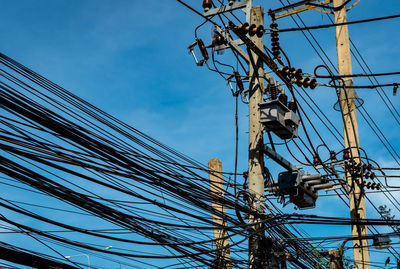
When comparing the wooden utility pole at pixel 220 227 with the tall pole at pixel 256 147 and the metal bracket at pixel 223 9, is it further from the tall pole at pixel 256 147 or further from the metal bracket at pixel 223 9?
the metal bracket at pixel 223 9

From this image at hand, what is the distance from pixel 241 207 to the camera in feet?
32.5

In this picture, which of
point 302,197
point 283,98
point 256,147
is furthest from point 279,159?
point 283,98

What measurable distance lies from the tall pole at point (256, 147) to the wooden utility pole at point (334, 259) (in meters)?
2.46

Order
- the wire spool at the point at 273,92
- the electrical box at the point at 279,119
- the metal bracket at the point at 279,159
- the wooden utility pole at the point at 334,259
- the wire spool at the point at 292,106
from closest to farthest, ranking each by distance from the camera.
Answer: the electrical box at the point at 279,119 → the metal bracket at the point at 279,159 → the wire spool at the point at 273,92 → the wire spool at the point at 292,106 → the wooden utility pole at the point at 334,259

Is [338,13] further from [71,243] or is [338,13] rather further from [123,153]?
[71,243]

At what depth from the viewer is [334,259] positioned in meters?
12.1

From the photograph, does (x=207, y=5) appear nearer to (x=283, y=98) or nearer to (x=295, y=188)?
(x=283, y=98)

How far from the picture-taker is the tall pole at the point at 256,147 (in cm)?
1025

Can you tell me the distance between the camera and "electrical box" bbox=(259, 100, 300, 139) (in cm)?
1081

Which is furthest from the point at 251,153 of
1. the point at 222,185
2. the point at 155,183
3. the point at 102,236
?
the point at 102,236

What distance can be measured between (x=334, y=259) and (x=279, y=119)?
3263 millimetres

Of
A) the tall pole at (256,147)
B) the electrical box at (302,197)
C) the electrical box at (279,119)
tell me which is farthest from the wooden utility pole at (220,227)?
the electrical box at (302,197)

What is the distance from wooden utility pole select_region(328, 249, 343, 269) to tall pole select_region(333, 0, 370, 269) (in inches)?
39.2

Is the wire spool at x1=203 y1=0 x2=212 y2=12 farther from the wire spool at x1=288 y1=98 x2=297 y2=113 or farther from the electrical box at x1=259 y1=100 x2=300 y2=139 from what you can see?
the wire spool at x1=288 y1=98 x2=297 y2=113
